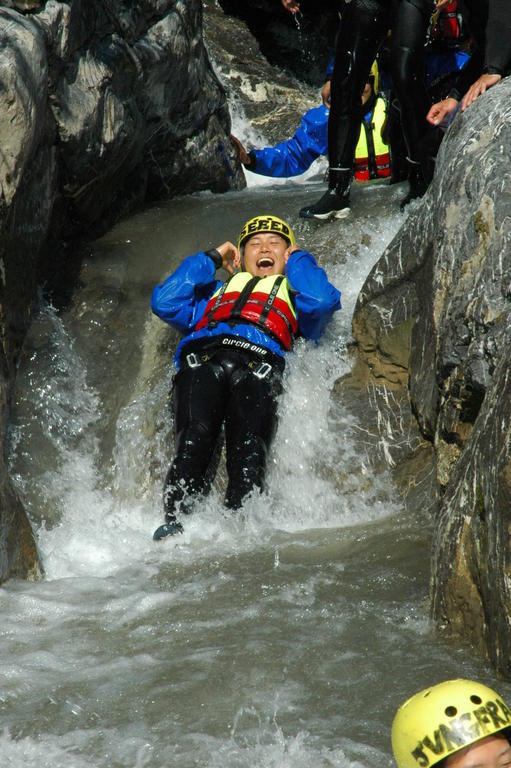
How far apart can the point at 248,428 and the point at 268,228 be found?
1.73m

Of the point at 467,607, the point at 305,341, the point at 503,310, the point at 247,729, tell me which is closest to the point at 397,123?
the point at 305,341

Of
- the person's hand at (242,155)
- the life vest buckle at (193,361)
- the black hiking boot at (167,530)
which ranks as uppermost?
the person's hand at (242,155)

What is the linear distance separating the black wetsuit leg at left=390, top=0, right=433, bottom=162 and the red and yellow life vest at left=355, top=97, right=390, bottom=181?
62.3 inches

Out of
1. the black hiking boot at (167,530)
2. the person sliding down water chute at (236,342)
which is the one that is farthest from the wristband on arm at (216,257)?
the black hiking boot at (167,530)

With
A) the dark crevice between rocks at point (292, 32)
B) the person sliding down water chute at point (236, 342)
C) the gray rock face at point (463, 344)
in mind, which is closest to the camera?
the gray rock face at point (463, 344)

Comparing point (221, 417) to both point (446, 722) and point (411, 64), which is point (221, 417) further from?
point (446, 722)

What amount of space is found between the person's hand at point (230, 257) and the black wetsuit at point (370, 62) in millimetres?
1051

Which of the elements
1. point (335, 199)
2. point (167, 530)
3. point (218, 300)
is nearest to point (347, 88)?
point (335, 199)

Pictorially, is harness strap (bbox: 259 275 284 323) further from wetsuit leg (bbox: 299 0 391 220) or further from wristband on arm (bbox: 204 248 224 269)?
wetsuit leg (bbox: 299 0 391 220)

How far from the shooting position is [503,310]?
4020mm

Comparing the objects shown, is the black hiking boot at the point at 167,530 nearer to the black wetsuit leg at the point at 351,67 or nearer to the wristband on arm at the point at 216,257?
the wristband on arm at the point at 216,257

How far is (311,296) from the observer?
545cm

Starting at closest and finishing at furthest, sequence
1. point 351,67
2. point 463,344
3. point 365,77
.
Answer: point 463,344
point 351,67
point 365,77

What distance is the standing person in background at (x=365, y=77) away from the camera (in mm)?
5734
